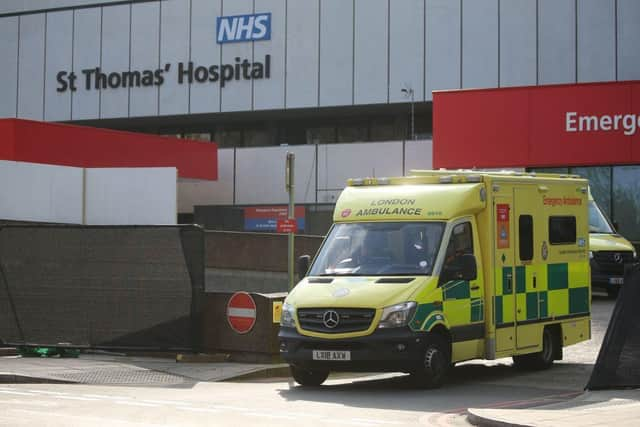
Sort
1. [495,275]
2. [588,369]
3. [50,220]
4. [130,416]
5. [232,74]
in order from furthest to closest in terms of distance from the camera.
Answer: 1. [232,74]
2. [50,220]
3. [588,369]
4. [495,275]
5. [130,416]

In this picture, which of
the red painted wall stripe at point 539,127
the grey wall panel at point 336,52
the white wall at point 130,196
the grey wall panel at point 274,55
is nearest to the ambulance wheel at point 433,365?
the white wall at point 130,196

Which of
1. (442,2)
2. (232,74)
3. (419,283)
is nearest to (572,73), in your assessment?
(442,2)

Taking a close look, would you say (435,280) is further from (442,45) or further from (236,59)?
(236,59)

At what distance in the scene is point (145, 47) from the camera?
53219 millimetres

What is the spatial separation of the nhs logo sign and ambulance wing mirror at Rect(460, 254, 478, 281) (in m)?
36.4

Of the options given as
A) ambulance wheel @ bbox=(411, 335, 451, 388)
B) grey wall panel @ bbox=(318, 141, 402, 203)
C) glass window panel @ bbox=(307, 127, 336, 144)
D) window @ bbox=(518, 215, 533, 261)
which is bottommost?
ambulance wheel @ bbox=(411, 335, 451, 388)

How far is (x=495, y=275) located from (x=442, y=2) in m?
32.6

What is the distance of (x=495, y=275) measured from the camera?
15.9 metres

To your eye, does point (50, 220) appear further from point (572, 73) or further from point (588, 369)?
point (572, 73)

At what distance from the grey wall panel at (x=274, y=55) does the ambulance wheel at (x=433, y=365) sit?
36.3 metres

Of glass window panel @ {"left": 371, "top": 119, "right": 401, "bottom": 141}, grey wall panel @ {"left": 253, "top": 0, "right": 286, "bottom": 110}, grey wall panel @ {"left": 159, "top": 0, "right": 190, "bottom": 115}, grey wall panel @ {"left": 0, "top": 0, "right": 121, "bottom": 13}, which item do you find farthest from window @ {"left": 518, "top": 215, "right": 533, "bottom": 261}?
grey wall panel @ {"left": 0, "top": 0, "right": 121, "bottom": 13}

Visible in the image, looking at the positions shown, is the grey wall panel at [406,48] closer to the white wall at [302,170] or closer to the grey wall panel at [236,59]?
the white wall at [302,170]

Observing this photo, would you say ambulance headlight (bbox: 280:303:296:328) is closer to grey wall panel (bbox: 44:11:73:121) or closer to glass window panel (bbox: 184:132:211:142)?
glass window panel (bbox: 184:132:211:142)

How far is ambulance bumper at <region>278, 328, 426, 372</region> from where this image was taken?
46.4 feet
